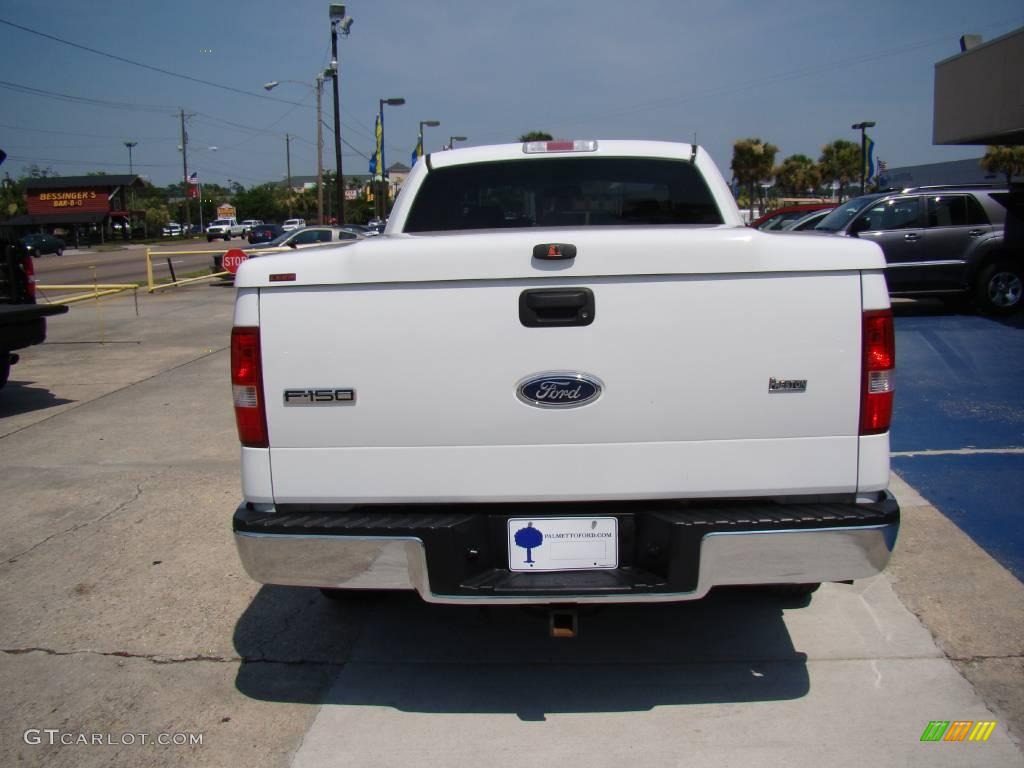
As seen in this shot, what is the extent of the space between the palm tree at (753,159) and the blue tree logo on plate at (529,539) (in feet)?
176

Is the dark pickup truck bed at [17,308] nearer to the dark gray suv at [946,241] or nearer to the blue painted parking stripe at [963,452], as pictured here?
the blue painted parking stripe at [963,452]

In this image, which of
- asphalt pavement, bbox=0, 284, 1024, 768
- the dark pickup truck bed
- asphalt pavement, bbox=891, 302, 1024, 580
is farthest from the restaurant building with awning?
asphalt pavement, bbox=0, 284, 1024, 768

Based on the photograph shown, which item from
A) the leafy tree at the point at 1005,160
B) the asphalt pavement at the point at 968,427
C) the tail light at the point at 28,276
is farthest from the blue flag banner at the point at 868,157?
the tail light at the point at 28,276

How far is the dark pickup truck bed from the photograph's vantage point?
27.1 feet

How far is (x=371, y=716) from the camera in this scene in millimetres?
3258

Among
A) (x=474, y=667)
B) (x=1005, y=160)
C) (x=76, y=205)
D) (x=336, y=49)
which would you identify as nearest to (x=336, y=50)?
(x=336, y=49)

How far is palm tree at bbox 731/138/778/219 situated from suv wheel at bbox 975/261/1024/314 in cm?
4238

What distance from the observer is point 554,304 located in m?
2.79

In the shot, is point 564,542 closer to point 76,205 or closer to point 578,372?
point 578,372

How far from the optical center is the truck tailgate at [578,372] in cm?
279

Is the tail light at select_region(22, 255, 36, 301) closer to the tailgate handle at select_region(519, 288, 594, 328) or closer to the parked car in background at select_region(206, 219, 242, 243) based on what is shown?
the tailgate handle at select_region(519, 288, 594, 328)

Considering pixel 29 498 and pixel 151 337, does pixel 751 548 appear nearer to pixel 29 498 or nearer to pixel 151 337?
pixel 29 498

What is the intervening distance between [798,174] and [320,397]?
223 ft

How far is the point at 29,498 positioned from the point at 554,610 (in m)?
4.43
